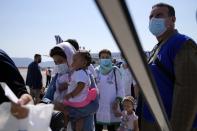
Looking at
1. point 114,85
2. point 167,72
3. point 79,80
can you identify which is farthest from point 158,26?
point 114,85

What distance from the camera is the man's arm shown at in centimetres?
232

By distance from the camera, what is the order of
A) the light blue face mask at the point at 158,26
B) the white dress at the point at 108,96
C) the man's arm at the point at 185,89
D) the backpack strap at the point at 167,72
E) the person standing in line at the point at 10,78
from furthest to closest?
the white dress at the point at 108,96
the light blue face mask at the point at 158,26
the backpack strap at the point at 167,72
the man's arm at the point at 185,89
the person standing in line at the point at 10,78

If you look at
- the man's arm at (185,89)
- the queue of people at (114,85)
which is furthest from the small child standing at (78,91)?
the man's arm at (185,89)

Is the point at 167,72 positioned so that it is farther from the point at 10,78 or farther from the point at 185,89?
the point at 10,78

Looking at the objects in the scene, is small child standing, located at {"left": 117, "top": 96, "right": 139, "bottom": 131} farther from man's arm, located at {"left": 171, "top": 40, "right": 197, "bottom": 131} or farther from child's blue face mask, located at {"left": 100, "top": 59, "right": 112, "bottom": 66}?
man's arm, located at {"left": 171, "top": 40, "right": 197, "bottom": 131}

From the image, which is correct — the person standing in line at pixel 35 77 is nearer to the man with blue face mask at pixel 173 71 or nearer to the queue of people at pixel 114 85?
the queue of people at pixel 114 85

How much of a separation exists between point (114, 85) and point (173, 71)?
3.69 m

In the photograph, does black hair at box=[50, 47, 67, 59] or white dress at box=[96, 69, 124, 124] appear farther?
white dress at box=[96, 69, 124, 124]

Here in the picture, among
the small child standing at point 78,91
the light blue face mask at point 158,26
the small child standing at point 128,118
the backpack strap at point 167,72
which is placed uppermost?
the light blue face mask at point 158,26

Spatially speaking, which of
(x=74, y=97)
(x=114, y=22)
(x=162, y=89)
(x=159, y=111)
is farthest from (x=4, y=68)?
(x=74, y=97)

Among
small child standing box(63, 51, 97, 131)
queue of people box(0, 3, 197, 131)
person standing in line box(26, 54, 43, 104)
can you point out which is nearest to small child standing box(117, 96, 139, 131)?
queue of people box(0, 3, 197, 131)

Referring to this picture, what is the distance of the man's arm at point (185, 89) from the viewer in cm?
232

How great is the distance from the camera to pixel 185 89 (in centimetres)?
237

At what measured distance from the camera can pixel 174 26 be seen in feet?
9.50
